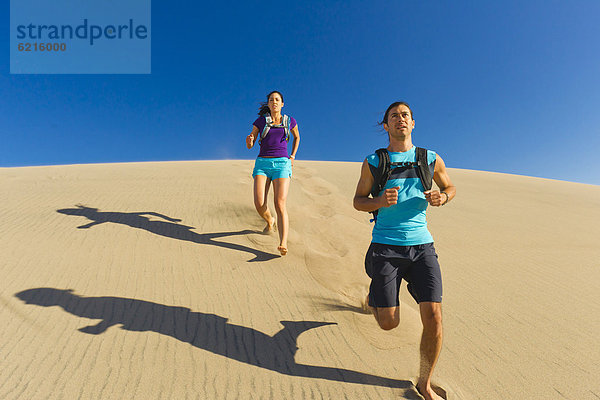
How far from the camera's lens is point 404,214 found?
7.22 ft

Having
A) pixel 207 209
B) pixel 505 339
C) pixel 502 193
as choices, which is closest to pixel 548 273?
pixel 505 339

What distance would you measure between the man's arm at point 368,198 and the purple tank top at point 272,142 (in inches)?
94.3

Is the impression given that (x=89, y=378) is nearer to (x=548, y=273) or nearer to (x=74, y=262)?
(x=74, y=262)

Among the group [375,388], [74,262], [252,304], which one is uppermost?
[74,262]

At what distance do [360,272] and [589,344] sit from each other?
Answer: 2.25 m

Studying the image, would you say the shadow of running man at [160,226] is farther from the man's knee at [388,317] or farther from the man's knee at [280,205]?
the man's knee at [388,317]

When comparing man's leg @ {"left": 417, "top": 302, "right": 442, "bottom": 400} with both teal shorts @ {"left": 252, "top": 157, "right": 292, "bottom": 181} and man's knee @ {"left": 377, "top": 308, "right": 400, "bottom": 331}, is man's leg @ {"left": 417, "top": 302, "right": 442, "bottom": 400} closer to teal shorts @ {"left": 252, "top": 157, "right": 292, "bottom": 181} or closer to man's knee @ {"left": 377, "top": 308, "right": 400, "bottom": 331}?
man's knee @ {"left": 377, "top": 308, "right": 400, "bottom": 331}

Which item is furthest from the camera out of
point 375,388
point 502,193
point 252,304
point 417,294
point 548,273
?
point 502,193

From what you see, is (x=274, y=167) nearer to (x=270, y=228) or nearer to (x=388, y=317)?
(x=270, y=228)

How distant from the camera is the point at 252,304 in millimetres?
3359

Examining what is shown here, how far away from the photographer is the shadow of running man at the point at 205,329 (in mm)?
2432

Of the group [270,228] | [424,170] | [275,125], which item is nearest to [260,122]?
[275,125]

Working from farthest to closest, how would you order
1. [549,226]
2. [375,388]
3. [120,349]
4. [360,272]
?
[549,226] → [360,272] → [120,349] → [375,388]

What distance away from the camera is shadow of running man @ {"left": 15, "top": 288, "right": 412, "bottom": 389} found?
7.98 feet
